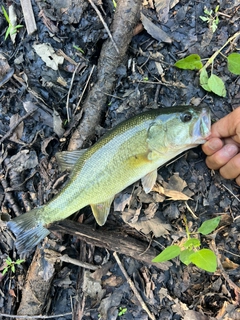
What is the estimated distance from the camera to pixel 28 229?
3986 mm

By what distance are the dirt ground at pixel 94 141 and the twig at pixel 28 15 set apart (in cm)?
2

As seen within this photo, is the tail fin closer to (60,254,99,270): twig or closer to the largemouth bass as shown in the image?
the largemouth bass

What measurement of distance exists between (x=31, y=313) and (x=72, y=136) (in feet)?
6.99

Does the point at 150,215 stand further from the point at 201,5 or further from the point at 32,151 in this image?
the point at 201,5

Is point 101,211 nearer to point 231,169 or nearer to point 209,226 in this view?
point 209,226

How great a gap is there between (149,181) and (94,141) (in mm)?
846

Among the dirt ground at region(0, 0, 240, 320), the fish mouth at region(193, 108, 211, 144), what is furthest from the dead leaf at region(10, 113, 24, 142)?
the fish mouth at region(193, 108, 211, 144)

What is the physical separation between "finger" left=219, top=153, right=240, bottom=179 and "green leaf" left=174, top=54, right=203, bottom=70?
1108mm

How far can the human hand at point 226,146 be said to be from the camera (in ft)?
12.5

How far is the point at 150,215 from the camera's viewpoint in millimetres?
4059

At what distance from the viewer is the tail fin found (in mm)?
3975

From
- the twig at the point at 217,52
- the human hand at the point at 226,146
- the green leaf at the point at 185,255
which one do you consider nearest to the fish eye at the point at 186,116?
the human hand at the point at 226,146

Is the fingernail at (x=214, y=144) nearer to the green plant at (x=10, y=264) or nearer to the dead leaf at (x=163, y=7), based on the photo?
the dead leaf at (x=163, y=7)

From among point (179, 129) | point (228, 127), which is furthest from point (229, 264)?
point (179, 129)
